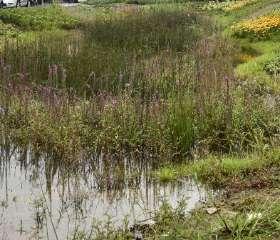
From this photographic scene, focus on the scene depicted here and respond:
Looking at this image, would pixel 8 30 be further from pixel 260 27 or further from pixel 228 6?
pixel 228 6

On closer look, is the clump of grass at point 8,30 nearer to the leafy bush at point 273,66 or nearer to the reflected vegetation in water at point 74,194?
the leafy bush at point 273,66

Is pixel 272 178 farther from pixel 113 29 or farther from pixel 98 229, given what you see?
pixel 113 29

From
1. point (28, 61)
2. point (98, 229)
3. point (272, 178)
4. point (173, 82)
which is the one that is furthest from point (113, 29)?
point (98, 229)

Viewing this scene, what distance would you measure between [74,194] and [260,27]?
560 inches

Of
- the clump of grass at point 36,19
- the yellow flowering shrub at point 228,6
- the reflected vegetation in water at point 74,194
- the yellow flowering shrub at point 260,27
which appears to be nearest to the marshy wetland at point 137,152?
the reflected vegetation in water at point 74,194

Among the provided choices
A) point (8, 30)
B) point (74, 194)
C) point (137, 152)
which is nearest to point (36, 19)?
point (8, 30)

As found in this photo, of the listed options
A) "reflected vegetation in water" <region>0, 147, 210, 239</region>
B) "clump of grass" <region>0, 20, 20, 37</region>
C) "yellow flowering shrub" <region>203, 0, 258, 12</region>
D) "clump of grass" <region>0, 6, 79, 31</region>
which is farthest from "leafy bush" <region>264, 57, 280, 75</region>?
"yellow flowering shrub" <region>203, 0, 258, 12</region>

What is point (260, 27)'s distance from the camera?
19.7m

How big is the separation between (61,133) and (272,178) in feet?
9.66

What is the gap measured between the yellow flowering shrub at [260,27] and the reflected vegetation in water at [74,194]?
40.7 feet

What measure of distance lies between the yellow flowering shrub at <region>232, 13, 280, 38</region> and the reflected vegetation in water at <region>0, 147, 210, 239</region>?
12401mm

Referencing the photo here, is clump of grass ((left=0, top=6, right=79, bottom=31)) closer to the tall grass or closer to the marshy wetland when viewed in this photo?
the marshy wetland

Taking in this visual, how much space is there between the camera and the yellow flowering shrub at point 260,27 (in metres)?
19.3

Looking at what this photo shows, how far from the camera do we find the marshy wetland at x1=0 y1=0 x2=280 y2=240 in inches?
240
